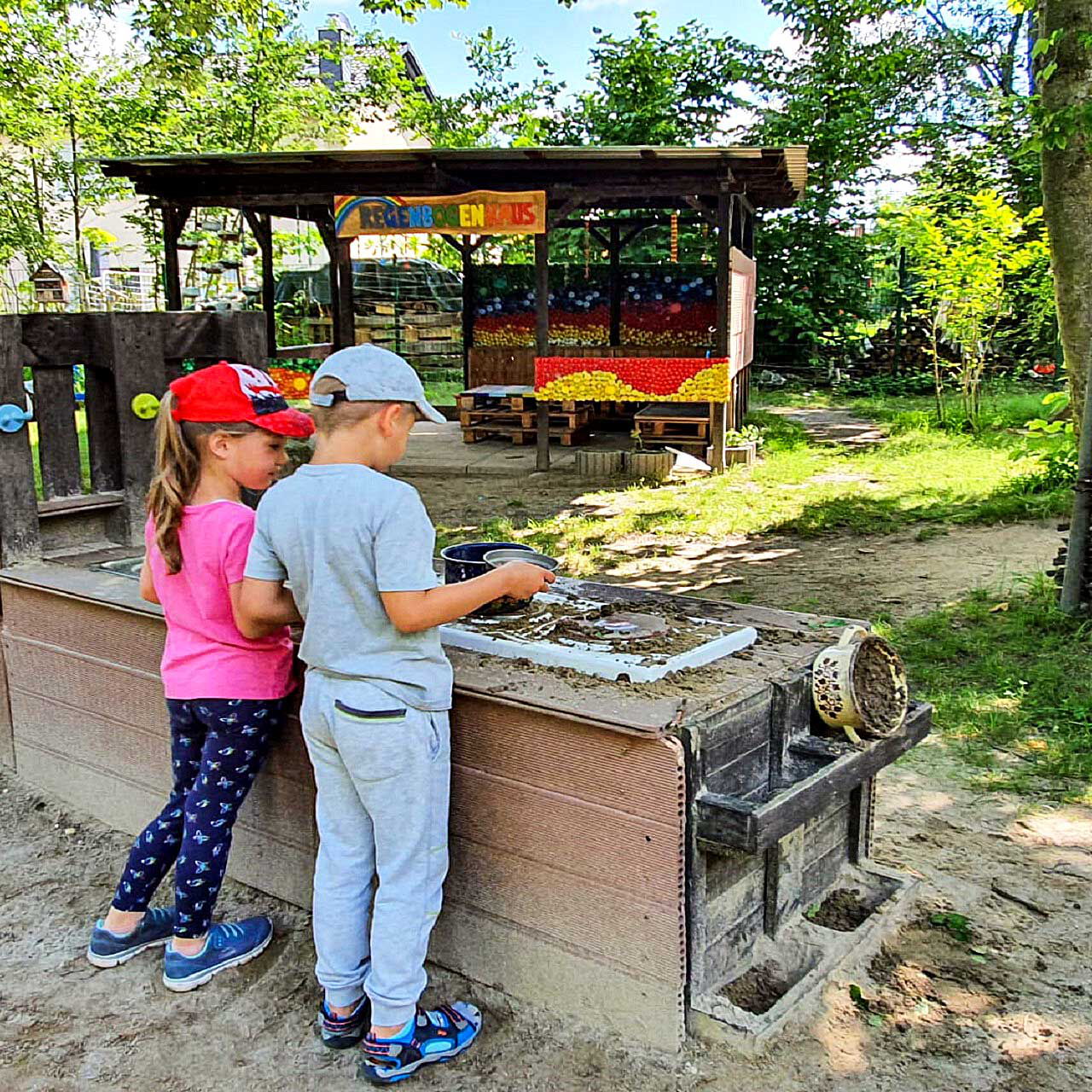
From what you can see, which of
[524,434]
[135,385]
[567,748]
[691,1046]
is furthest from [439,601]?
[524,434]

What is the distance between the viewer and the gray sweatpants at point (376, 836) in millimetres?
2287

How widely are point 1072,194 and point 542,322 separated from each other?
5.41m

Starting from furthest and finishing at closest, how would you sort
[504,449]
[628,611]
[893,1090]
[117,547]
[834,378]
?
[834,378] < [504,449] < [117,547] < [628,611] < [893,1090]

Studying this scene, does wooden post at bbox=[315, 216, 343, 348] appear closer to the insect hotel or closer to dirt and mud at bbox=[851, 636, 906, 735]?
the insect hotel

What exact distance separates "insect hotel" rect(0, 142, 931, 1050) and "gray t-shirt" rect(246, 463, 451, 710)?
0.22 metres

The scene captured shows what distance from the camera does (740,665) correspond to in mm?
2660

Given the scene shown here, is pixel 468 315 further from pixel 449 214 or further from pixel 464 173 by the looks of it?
pixel 449 214

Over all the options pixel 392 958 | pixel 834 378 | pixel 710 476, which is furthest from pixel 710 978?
pixel 834 378

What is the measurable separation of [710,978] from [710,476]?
8489 millimetres

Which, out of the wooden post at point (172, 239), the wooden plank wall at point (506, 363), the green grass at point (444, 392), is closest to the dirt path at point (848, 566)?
the wooden post at point (172, 239)

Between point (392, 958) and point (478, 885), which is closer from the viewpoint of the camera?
point (392, 958)

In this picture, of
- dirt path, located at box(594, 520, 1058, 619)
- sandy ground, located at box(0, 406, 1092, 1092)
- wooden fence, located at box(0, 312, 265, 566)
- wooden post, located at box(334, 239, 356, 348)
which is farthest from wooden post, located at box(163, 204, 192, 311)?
sandy ground, located at box(0, 406, 1092, 1092)

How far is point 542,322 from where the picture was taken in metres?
11.1

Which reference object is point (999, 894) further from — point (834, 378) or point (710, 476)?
point (834, 378)
